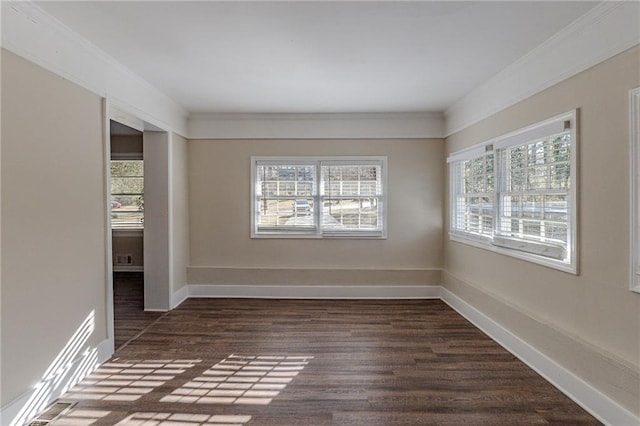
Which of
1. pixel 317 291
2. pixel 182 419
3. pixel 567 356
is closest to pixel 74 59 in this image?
pixel 182 419

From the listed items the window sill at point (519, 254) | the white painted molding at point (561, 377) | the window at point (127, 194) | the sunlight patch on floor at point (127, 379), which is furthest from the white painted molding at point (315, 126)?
the sunlight patch on floor at point (127, 379)

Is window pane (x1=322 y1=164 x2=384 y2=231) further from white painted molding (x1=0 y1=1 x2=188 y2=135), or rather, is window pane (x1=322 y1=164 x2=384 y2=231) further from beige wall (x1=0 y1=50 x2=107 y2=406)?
beige wall (x1=0 y1=50 x2=107 y2=406)

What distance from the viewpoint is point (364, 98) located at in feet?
13.8

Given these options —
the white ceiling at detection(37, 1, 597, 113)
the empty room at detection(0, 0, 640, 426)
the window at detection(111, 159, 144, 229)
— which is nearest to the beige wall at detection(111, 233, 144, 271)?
the window at detection(111, 159, 144, 229)

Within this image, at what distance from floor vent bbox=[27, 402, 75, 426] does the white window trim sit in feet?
12.1

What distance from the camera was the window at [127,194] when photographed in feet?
21.8

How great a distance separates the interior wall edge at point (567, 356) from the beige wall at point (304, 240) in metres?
1.36

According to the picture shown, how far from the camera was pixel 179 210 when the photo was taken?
4.79 m

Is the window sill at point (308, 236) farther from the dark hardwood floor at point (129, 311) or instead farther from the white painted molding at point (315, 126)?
the dark hardwood floor at point (129, 311)

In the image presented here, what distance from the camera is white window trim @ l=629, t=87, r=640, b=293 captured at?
2047 millimetres

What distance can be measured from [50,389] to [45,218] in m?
1.18

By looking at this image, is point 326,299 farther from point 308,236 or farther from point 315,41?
point 315,41

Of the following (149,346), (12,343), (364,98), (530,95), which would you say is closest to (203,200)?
(149,346)

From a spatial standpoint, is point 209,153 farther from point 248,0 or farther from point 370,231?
point 248,0
